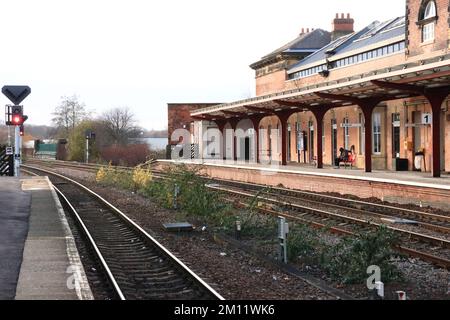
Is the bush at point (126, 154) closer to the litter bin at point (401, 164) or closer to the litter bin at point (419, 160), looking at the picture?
the litter bin at point (401, 164)

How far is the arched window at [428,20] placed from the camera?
2558 cm

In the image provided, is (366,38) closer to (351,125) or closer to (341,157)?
(351,125)

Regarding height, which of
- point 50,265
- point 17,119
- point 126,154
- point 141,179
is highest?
point 17,119

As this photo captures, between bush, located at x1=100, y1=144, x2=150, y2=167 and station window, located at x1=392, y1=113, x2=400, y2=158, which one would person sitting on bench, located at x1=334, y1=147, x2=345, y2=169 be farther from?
bush, located at x1=100, y1=144, x2=150, y2=167

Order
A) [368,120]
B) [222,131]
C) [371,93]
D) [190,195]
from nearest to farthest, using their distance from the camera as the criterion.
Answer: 1. [190,195]
2. [371,93]
3. [368,120]
4. [222,131]

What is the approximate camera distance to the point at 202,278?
29.5ft

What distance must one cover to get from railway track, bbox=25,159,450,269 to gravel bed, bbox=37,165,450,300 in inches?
33.3

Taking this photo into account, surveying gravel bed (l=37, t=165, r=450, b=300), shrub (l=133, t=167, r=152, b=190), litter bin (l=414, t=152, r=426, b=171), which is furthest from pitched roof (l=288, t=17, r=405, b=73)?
gravel bed (l=37, t=165, r=450, b=300)

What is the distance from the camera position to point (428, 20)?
84.9ft

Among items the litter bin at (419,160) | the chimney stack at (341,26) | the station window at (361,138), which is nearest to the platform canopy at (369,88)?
the station window at (361,138)

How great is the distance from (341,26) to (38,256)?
138ft

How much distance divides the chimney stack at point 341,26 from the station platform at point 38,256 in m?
34.4

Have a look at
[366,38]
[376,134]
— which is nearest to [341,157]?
[376,134]
